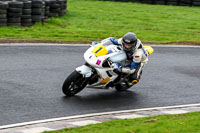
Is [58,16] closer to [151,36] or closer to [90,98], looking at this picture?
[151,36]

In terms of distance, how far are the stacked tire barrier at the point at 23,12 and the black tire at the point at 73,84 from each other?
8418 millimetres

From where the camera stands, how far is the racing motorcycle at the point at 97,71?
9766 mm

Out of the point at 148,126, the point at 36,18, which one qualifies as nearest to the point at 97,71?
the point at 148,126

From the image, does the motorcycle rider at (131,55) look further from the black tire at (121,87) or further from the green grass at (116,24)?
the green grass at (116,24)

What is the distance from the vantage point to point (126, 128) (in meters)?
7.48

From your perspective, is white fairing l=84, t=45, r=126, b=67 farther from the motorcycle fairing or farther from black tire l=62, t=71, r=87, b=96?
black tire l=62, t=71, r=87, b=96

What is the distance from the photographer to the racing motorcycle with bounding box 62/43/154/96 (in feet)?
32.0

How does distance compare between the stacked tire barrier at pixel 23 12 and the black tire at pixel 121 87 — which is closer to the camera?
the black tire at pixel 121 87

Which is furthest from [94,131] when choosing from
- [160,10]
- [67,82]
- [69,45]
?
[160,10]

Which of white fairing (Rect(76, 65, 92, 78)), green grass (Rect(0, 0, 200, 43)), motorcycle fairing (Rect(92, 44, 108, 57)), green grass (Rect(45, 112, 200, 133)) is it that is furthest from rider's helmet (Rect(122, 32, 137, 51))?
green grass (Rect(0, 0, 200, 43))

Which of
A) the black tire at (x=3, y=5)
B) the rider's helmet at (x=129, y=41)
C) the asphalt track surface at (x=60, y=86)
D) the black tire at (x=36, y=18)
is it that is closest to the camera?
the asphalt track surface at (x=60, y=86)

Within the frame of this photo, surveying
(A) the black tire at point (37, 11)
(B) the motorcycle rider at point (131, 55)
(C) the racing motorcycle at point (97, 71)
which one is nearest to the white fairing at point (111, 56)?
(C) the racing motorcycle at point (97, 71)

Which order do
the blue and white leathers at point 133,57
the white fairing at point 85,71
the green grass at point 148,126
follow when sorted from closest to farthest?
1. the green grass at point 148,126
2. the white fairing at point 85,71
3. the blue and white leathers at point 133,57

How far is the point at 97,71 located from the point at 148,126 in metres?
2.59
